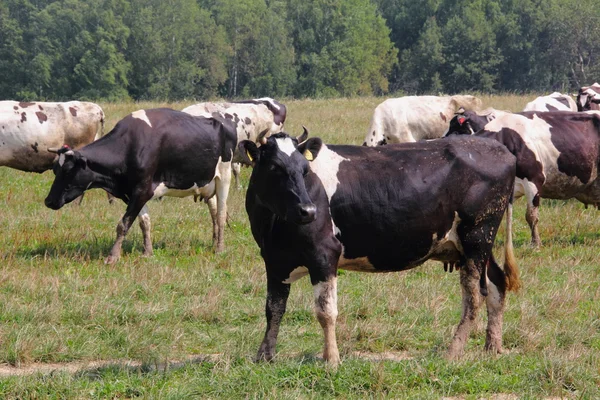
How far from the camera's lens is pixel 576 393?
6.33m

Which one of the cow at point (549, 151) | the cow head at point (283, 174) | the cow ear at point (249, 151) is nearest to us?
the cow head at point (283, 174)

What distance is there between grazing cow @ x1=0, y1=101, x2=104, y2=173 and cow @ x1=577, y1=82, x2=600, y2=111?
34.2ft

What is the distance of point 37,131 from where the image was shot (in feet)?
52.0

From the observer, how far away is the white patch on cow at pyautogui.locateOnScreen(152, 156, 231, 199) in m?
12.2

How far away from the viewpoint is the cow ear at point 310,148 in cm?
691

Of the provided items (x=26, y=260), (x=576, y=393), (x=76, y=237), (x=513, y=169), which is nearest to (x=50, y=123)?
(x=76, y=237)

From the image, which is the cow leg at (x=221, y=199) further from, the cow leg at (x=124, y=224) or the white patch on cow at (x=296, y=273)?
the white patch on cow at (x=296, y=273)

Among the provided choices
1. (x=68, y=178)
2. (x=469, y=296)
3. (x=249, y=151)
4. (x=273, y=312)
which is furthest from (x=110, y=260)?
(x=469, y=296)

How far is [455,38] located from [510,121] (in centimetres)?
7121

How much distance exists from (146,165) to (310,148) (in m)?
5.31

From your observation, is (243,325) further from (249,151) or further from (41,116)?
(41,116)

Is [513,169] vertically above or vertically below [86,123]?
above

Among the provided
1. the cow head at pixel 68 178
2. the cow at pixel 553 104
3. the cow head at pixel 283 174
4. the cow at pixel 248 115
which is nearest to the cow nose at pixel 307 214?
the cow head at pixel 283 174

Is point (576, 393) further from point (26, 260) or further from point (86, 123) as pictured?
point (86, 123)
